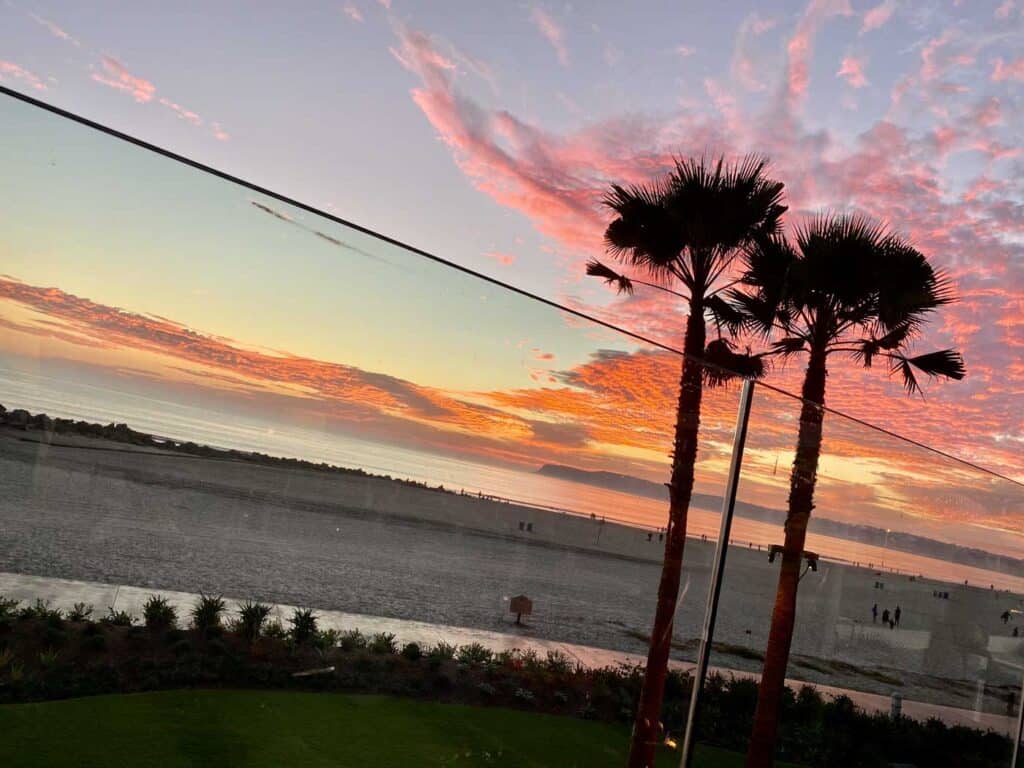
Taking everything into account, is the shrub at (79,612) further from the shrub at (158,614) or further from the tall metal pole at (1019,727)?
the tall metal pole at (1019,727)

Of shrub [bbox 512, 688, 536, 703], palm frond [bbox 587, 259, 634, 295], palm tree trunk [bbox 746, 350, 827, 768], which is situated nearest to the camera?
shrub [bbox 512, 688, 536, 703]

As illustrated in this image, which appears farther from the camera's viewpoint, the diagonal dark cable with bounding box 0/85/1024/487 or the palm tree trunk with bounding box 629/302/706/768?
the palm tree trunk with bounding box 629/302/706/768

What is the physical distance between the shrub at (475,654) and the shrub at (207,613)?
576 millimetres

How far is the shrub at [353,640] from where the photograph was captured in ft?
5.02

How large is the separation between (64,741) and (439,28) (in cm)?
1020

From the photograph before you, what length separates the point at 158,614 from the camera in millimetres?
1325

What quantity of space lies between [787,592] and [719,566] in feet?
1.43

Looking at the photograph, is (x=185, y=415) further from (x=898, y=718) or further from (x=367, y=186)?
(x=367, y=186)

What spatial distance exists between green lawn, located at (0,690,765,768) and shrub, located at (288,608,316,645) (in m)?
0.10

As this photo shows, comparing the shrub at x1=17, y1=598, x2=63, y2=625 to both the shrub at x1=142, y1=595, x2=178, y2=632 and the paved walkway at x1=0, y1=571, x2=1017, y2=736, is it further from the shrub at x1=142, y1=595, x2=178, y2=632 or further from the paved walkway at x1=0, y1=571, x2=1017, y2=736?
the shrub at x1=142, y1=595, x2=178, y2=632

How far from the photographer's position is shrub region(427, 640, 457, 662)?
66.1 inches

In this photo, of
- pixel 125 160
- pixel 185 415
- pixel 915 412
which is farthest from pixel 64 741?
→ pixel 915 412

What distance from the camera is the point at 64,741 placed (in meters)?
1.21

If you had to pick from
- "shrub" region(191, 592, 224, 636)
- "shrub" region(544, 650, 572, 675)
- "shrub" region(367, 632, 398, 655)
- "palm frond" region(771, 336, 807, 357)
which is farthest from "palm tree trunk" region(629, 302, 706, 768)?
"palm frond" region(771, 336, 807, 357)
